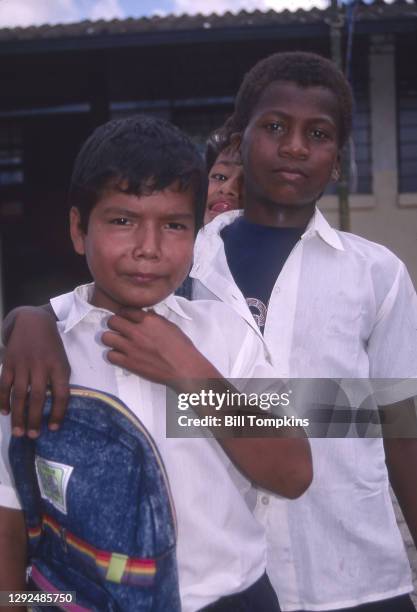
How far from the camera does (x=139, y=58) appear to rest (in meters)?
7.35

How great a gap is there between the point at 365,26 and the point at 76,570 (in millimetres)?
6595

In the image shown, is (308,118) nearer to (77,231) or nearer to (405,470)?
Result: (77,231)

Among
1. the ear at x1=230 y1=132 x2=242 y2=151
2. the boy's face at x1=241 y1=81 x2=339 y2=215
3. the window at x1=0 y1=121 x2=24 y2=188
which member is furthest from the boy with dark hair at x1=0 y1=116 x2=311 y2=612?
the window at x1=0 y1=121 x2=24 y2=188

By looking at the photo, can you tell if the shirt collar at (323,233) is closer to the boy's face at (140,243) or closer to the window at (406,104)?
the boy's face at (140,243)

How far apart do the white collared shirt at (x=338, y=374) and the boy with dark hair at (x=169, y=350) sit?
0.23 meters

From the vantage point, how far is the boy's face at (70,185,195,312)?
110 centimetres

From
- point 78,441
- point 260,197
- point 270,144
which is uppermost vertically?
point 270,144

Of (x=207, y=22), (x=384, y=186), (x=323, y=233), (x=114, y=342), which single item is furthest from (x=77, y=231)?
(x=384, y=186)

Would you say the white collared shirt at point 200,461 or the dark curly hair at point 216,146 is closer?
the white collared shirt at point 200,461

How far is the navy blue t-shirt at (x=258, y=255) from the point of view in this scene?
1.49 meters

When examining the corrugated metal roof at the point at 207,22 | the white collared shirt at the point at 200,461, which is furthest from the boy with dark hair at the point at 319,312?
the corrugated metal roof at the point at 207,22

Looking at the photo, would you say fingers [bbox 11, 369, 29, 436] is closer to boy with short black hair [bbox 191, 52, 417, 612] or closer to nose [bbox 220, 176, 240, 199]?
boy with short black hair [bbox 191, 52, 417, 612]

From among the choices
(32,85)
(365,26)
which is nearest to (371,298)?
(365,26)

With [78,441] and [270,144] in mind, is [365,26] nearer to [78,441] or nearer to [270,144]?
[270,144]
